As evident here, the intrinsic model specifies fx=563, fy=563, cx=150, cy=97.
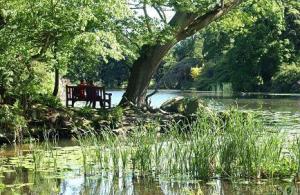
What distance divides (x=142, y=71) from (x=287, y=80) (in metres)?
35.6

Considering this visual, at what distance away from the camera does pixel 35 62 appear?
17375 millimetres

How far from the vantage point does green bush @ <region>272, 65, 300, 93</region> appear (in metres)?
53.9

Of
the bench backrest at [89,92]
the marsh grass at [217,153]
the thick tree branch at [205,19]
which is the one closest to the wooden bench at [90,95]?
the bench backrest at [89,92]

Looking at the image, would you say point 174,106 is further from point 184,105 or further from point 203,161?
point 203,161

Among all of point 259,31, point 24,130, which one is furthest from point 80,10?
point 259,31

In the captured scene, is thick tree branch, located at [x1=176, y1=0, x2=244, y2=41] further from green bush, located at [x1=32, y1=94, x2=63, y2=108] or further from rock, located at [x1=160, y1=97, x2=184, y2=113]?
green bush, located at [x1=32, y1=94, x2=63, y2=108]

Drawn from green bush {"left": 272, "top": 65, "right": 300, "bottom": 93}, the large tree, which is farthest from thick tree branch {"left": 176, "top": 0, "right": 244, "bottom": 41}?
green bush {"left": 272, "top": 65, "right": 300, "bottom": 93}

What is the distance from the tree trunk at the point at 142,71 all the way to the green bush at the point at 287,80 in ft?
111

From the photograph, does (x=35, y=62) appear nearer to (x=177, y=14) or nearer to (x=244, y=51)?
(x=177, y=14)

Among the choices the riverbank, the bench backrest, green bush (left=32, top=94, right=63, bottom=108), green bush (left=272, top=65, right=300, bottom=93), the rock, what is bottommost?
the riverbank

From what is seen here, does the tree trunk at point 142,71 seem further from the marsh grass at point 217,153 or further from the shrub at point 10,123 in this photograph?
the marsh grass at point 217,153

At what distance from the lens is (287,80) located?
5503 cm

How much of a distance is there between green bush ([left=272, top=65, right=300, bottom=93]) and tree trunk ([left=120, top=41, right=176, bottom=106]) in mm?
33868

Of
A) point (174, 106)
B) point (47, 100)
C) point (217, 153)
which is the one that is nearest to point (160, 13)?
point (174, 106)
